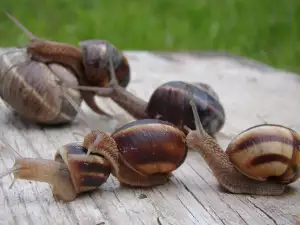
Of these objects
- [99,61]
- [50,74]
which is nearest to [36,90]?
[50,74]

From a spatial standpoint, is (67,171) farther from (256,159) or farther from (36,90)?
(36,90)

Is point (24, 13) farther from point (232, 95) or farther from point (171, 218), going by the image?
point (171, 218)

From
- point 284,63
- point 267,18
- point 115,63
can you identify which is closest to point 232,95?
point 115,63

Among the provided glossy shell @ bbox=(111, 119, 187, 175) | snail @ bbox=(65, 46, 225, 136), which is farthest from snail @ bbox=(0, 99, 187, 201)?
snail @ bbox=(65, 46, 225, 136)

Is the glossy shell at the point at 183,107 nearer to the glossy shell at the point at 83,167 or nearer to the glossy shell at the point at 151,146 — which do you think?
the glossy shell at the point at 151,146

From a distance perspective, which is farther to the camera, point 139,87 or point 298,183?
point 139,87

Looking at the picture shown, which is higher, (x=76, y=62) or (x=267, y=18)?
(x=76, y=62)

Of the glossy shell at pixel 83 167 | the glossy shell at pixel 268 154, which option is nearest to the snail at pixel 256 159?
the glossy shell at pixel 268 154
